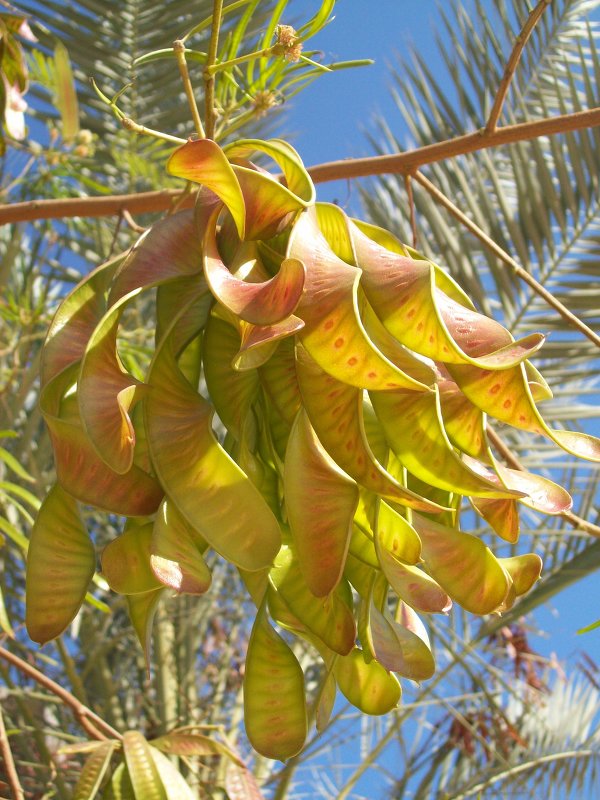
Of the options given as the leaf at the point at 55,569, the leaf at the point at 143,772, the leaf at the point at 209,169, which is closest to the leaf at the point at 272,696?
the leaf at the point at 55,569

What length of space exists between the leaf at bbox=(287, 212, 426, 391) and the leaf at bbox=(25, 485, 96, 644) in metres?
0.19

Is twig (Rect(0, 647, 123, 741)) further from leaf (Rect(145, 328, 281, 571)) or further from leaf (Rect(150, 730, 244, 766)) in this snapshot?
leaf (Rect(145, 328, 281, 571))

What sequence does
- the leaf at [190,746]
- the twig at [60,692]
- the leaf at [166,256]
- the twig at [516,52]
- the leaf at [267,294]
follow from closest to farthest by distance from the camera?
the leaf at [267,294] → the leaf at [166,256] → the twig at [516,52] → the twig at [60,692] → the leaf at [190,746]

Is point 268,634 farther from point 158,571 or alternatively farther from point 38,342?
point 38,342

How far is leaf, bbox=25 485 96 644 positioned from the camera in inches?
22.7

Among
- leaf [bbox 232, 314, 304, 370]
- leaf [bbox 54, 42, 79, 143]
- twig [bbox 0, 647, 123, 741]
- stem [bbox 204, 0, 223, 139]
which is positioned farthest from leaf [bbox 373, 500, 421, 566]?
leaf [bbox 54, 42, 79, 143]

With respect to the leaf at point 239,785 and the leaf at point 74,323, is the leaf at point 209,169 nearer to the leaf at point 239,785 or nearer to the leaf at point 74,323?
the leaf at point 74,323

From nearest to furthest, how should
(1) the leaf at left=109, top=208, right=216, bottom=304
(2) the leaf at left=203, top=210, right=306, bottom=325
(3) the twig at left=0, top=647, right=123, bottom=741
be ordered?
(2) the leaf at left=203, top=210, right=306, bottom=325
(1) the leaf at left=109, top=208, right=216, bottom=304
(3) the twig at left=0, top=647, right=123, bottom=741

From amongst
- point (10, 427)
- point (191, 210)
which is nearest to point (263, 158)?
point (10, 427)

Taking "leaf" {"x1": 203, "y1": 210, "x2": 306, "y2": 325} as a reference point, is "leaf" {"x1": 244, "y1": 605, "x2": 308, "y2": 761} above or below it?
below

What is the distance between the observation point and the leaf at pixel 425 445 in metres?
0.51

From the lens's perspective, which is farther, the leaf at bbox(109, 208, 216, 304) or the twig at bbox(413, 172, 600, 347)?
the twig at bbox(413, 172, 600, 347)

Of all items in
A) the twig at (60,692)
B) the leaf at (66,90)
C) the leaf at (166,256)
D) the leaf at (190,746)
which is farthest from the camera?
the leaf at (190,746)

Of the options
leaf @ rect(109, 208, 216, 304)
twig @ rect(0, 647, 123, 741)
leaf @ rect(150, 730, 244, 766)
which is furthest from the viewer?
leaf @ rect(150, 730, 244, 766)
